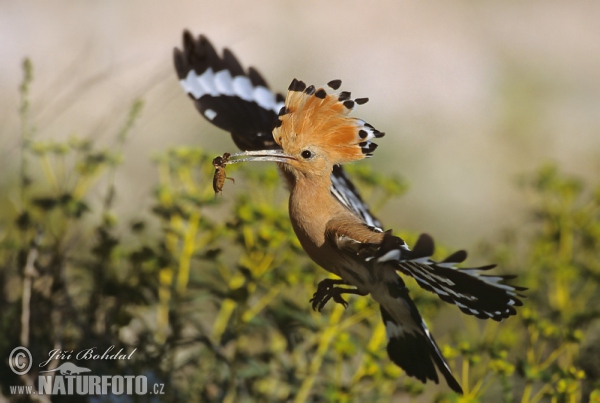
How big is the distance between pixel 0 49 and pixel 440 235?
2.25 metres

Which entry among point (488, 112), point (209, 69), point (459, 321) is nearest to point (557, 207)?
point (459, 321)

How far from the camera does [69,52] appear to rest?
14.5 feet

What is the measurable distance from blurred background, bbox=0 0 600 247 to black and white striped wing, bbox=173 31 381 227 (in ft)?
5.51

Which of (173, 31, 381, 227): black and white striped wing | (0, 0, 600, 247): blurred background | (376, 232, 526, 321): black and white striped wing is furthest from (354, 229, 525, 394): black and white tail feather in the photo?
(0, 0, 600, 247): blurred background

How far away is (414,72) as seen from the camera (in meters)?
5.04

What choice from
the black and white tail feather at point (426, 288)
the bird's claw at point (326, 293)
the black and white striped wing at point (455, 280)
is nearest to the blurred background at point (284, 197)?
the black and white tail feather at point (426, 288)

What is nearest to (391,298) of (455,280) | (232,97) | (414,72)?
(455,280)

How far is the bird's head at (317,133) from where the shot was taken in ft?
4.51

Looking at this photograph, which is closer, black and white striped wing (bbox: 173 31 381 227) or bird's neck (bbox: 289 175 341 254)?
bird's neck (bbox: 289 175 341 254)

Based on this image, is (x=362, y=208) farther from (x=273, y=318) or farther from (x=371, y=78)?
(x=371, y=78)

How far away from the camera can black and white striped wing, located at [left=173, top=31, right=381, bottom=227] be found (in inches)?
69.4

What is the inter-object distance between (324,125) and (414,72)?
3.74 meters

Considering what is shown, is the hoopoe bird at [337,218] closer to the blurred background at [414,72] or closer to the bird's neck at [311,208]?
the bird's neck at [311,208]

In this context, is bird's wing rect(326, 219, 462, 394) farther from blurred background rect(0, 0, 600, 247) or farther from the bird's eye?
blurred background rect(0, 0, 600, 247)
